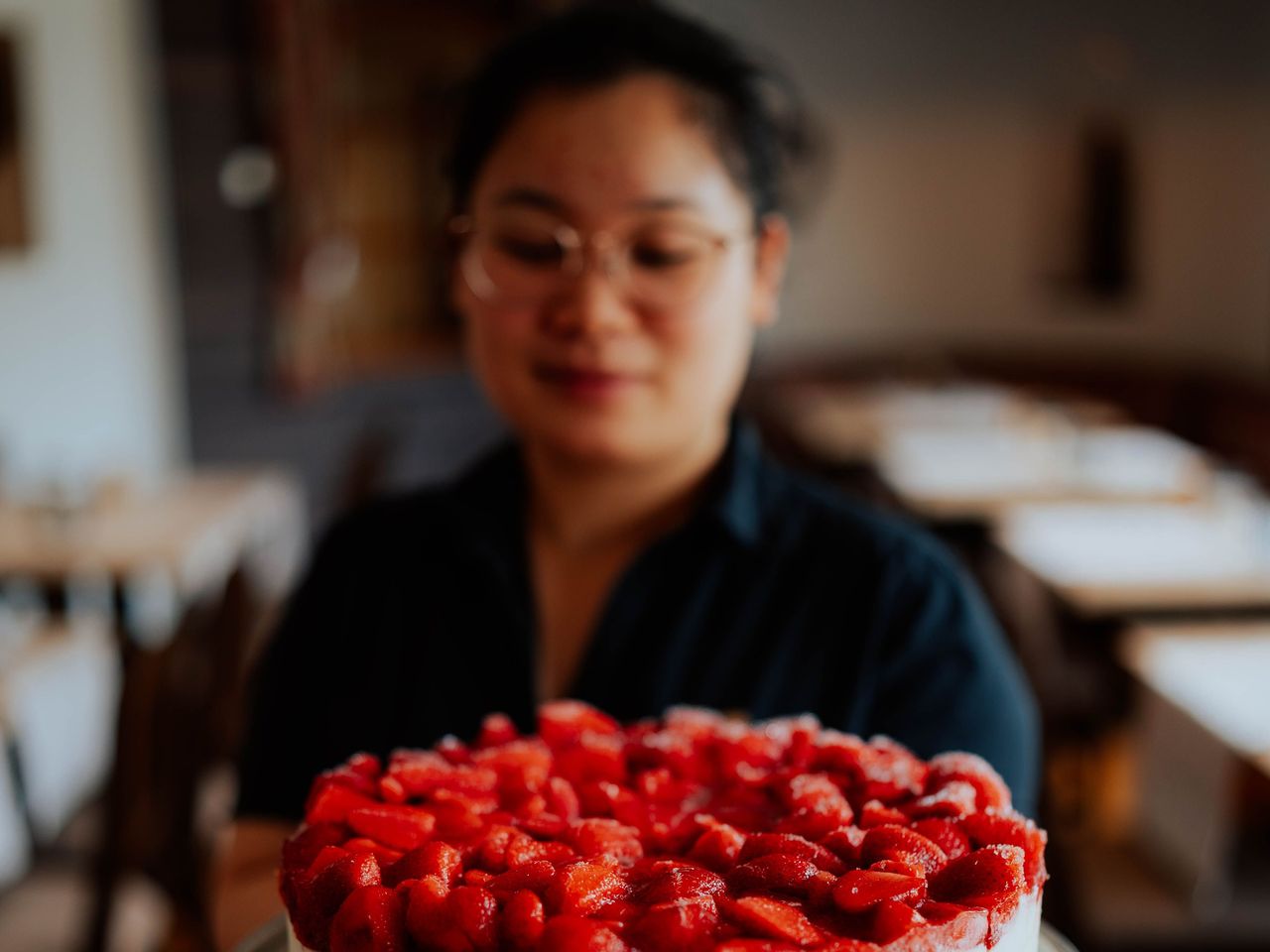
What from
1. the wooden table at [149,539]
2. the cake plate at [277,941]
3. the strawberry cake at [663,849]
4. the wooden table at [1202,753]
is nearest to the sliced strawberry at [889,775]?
the strawberry cake at [663,849]

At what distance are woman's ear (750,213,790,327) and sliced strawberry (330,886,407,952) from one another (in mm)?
726

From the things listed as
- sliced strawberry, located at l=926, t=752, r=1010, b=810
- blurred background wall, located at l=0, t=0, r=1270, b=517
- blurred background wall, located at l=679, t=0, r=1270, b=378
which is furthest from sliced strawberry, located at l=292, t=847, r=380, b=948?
blurred background wall, located at l=679, t=0, r=1270, b=378

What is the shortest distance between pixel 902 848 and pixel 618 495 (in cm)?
61

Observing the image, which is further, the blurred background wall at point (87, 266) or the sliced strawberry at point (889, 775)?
the blurred background wall at point (87, 266)

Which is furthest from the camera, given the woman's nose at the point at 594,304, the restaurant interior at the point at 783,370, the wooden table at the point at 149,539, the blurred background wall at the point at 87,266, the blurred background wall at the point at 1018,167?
the blurred background wall at the point at 1018,167

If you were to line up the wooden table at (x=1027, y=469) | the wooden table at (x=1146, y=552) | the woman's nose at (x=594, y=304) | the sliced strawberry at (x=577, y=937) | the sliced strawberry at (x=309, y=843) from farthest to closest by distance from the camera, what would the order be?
the wooden table at (x=1027, y=469) < the wooden table at (x=1146, y=552) < the woman's nose at (x=594, y=304) < the sliced strawberry at (x=309, y=843) < the sliced strawberry at (x=577, y=937)

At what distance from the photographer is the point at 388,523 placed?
4.14ft

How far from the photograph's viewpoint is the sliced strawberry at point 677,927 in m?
0.55

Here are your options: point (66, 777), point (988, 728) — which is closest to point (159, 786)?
point (66, 777)

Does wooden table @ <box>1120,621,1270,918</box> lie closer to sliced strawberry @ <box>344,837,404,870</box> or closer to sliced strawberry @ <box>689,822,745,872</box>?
sliced strawberry @ <box>689,822,745,872</box>

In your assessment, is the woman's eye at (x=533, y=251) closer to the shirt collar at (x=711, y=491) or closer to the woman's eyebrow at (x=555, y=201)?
the woman's eyebrow at (x=555, y=201)

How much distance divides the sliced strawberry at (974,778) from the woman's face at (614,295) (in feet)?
1.42

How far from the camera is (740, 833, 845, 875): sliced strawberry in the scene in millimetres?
626

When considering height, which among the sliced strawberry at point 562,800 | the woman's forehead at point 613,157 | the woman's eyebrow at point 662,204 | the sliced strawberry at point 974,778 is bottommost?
the sliced strawberry at point 562,800
